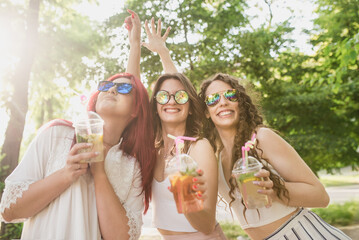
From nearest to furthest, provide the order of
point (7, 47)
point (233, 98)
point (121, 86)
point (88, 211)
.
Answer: point (88, 211)
point (121, 86)
point (233, 98)
point (7, 47)

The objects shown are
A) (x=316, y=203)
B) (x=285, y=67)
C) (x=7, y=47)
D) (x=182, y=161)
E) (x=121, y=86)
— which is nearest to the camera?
(x=182, y=161)

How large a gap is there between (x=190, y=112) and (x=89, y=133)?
1214mm

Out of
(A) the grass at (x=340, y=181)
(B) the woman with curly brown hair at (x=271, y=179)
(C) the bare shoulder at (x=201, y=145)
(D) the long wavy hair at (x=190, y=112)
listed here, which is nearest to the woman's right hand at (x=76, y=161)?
(C) the bare shoulder at (x=201, y=145)

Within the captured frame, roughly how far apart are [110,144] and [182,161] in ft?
3.20

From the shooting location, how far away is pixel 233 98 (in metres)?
2.76

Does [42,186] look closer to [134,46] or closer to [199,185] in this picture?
[199,185]

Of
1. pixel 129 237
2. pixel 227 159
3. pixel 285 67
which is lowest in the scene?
pixel 129 237

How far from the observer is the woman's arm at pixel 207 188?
6.74ft

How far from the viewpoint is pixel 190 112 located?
9.64ft

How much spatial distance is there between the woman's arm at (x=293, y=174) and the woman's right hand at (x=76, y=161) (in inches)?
58.4

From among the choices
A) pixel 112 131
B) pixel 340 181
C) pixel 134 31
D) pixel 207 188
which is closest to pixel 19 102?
pixel 134 31

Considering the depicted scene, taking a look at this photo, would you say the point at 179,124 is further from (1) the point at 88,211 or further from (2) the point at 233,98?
(1) the point at 88,211

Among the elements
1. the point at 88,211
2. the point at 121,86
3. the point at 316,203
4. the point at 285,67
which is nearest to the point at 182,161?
the point at 88,211

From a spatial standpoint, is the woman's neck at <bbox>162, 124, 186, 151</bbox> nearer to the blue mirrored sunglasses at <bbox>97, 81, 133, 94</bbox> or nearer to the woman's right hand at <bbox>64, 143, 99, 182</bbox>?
the blue mirrored sunglasses at <bbox>97, 81, 133, 94</bbox>
